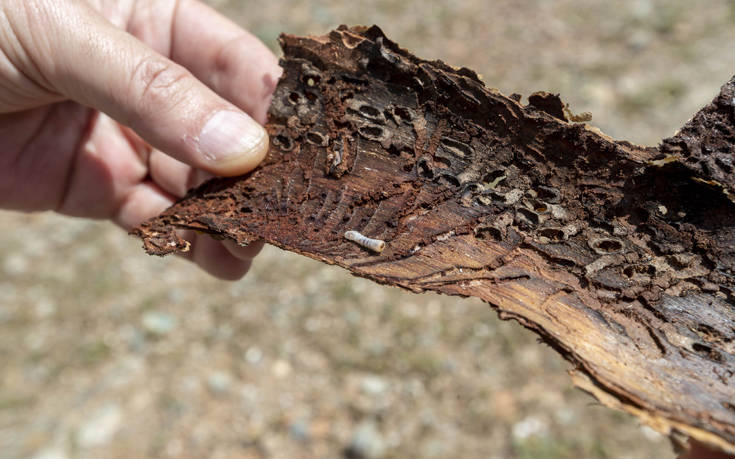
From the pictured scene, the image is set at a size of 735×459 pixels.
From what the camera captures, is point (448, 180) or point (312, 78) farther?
point (312, 78)

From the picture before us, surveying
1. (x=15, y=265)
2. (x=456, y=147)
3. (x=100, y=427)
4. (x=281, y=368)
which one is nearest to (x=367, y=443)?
(x=281, y=368)

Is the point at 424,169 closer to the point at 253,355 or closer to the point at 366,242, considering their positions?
the point at 366,242

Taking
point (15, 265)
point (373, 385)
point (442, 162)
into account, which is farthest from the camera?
point (15, 265)

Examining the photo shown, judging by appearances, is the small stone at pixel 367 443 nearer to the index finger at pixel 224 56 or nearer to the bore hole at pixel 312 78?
the index finger at pixel 224 56

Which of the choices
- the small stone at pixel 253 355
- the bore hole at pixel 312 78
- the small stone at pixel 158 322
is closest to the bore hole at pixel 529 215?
the bore hole at pixel 312 78

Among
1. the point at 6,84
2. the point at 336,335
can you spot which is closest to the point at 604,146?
the point at 6,84

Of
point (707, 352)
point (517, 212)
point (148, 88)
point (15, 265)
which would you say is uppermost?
point (517, 212)

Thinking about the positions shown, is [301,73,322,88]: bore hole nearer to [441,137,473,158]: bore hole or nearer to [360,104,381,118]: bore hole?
[360,104,381,118]: bore hole
